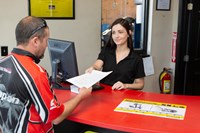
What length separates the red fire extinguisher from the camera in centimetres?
416

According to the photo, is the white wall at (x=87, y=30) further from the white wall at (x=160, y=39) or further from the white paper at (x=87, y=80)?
the white paper at (x=87, y=80)

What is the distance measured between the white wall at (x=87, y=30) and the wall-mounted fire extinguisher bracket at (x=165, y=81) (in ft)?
0.21

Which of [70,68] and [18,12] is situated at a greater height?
[18,12]

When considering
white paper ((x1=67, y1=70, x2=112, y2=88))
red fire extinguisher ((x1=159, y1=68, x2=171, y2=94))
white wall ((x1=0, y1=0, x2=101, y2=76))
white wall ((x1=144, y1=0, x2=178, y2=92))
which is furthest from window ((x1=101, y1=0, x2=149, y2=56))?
white paper ((x1=67, y1=70, x2=112, y2=88))

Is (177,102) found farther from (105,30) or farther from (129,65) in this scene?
(105,30)

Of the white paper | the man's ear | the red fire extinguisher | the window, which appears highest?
the window

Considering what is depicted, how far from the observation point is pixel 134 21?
398cm

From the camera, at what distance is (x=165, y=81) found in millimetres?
4156

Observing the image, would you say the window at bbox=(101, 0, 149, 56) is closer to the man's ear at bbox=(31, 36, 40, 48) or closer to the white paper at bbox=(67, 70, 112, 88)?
the white paper at bbox=(67, 70, 112, 88)

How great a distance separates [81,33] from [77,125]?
5.18ft

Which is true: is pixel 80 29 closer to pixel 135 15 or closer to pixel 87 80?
pixel 135 15

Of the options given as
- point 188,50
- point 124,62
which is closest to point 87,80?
point 124,62

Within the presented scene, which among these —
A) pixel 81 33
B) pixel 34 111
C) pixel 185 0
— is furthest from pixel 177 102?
pixel 185 0

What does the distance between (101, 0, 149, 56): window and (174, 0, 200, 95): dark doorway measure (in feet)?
1.68
